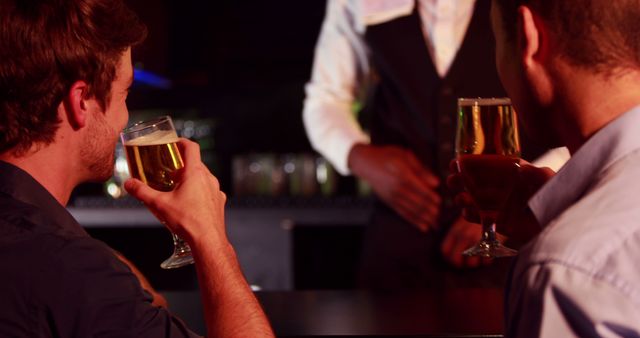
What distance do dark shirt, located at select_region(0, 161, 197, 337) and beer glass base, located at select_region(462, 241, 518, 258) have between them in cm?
48

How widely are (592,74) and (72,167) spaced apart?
2.57 ft

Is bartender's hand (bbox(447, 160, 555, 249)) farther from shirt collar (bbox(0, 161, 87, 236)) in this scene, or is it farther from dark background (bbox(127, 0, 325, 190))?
dark background (bbox(127, 0, 325, 190))

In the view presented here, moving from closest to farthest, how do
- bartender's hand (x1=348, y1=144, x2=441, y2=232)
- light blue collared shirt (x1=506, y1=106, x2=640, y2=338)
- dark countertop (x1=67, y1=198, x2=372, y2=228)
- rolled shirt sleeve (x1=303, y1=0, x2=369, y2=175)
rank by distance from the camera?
light blue collared shirt (x1=506, y1=106, x2=640, y2=338)
bartender's hand (x1=348, y1=144, x2=441, y2=232)
rolled shirt sleeve (x1=303, y1=0, x2=369, y2=175)
dark countertop (x1=67, y1=198, x2=372, y2=228)

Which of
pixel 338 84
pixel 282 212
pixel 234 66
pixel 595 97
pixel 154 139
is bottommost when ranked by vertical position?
pixel 282 212

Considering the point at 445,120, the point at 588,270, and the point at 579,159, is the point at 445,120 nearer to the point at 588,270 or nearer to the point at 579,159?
the point at 579,159

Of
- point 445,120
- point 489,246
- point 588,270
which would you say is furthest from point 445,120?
point 588,270

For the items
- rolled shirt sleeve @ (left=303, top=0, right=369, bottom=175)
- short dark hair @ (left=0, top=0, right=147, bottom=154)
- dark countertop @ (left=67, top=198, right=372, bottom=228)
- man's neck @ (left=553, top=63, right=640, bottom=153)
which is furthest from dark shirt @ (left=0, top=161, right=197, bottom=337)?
dark countertop @ (left=67, top=198, right=372, bottom=228)

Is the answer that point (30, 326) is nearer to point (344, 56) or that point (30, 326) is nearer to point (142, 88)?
point (344, 56)

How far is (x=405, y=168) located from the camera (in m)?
2.00

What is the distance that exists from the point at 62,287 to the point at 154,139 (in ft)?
1.21

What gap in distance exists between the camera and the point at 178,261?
124 cm

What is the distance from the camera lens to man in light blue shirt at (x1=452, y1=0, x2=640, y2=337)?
0.64m

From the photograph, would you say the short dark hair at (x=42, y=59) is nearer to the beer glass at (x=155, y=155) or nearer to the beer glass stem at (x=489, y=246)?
the beer glass at (x=155, y=155)

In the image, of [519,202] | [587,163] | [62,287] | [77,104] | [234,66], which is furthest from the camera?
[234,66]
